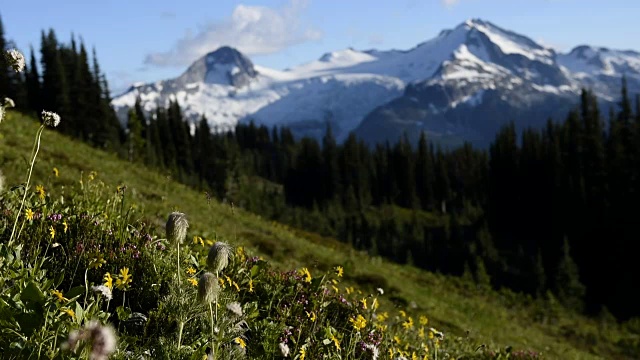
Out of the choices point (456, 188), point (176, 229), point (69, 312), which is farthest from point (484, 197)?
point (69, 312)

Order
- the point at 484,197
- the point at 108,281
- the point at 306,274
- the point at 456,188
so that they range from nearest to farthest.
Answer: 1. the point at 108,281
2. the point at 306,274
3. the point at 484,197
4. the point at 456,188

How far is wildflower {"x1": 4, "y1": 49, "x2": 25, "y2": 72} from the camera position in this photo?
416cm

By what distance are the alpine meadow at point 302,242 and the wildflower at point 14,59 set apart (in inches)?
0.6

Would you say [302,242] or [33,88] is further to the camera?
Result: [33,88]

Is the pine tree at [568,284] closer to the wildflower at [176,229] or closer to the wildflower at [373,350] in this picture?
the wildflower at [373,350]

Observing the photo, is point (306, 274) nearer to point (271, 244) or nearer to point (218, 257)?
point (218, 257)

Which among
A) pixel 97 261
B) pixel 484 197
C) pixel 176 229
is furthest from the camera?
pixel 484 197

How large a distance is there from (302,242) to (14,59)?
2403 cm

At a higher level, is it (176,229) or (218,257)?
(176,229)

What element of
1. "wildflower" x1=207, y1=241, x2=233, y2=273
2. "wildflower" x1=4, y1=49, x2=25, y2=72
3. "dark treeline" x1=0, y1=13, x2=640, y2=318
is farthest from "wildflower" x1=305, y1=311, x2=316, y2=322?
"dark treeline" x1=0, y1=13, x2=640, y2=318

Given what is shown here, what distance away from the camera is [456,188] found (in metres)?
183

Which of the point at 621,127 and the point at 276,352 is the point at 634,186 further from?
the point at 276,352

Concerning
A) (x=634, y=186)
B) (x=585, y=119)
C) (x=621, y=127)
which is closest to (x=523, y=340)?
(x=634, y=186)

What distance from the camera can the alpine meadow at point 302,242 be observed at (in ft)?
15.0
